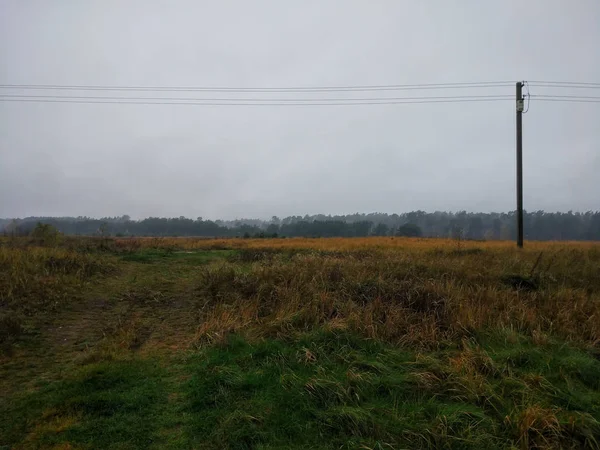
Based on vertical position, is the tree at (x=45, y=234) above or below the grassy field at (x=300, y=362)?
above

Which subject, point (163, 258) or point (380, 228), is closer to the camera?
point (163, 258)

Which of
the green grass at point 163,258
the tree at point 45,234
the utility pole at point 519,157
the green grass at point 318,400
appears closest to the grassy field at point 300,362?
the green grass at point 318,400

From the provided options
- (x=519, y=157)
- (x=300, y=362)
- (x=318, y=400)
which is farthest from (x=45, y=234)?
(x=519, y=157)

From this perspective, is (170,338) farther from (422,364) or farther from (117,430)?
(422,364)

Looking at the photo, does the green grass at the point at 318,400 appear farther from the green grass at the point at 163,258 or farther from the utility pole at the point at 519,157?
the utility pole at the point at 519,157

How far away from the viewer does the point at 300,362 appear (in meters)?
4.74

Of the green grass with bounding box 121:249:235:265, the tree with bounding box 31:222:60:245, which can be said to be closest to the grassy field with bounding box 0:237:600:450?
the green grass with bounding box 121:249:235:265

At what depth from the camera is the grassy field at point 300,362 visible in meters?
3.40

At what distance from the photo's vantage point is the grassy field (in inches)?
134

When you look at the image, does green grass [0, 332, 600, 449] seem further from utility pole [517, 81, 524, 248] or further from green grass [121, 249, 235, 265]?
utility pole [517, 81, 524, 248]

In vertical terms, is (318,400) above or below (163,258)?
below

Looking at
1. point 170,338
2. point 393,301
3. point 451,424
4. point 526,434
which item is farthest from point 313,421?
point 393,301

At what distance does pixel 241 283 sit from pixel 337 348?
3.89 meters

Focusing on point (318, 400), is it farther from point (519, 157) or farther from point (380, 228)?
point (380, 228)
